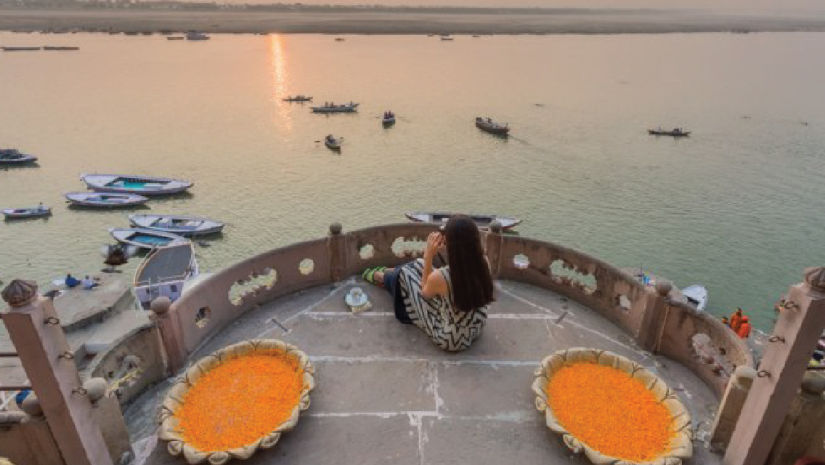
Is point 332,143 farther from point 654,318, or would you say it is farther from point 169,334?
point 654,318

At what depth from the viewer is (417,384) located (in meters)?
8.30

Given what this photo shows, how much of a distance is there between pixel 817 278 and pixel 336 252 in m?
8.43

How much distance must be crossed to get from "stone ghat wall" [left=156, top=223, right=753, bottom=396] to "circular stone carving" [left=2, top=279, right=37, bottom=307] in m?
2.92

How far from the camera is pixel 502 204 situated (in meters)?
39.7

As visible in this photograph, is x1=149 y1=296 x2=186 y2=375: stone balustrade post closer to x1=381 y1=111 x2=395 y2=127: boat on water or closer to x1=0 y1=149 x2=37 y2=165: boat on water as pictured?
x1=0 y1=149 x2=37 y2=165: boat on water

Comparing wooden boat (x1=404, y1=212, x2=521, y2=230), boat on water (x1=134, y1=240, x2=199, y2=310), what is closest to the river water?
wooden boat (x1=404, y1=212, x2=521, y2=230)

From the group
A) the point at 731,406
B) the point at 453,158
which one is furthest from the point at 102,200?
the point at 731,406

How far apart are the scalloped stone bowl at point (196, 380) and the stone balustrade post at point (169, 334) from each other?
86cm

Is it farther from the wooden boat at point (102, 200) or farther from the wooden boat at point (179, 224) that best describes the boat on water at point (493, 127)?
the wooden boat at point (102, 200)

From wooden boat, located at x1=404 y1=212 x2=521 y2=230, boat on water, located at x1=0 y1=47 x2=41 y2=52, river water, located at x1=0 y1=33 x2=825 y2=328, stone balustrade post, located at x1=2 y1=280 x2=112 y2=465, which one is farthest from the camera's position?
boat on water, located at x1=0 y1=47 x2=41 y2=52

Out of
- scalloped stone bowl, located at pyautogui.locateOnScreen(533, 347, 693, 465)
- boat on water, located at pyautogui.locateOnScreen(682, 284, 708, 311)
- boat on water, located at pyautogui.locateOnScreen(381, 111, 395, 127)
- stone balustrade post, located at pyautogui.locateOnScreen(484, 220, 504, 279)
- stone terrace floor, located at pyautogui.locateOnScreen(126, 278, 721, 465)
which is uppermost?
stone balustrade post, located at pyautogui.locateOnScreen(484, 220, 504, 279)

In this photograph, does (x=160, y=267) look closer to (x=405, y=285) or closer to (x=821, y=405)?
(x=405, y=285)

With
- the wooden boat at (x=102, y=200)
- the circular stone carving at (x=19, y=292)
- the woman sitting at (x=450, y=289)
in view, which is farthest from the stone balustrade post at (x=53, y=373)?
the wooden boat at (x=102, y=200)

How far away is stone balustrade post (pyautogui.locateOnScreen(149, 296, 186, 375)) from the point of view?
8.10m
